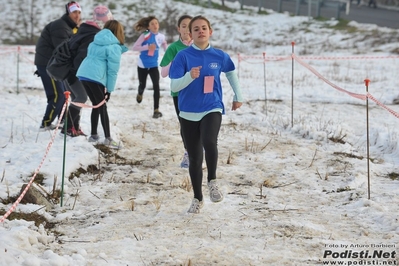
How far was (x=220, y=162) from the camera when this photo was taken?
23.2 feet

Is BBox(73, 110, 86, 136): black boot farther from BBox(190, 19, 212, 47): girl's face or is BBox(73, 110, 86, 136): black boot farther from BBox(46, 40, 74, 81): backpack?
BBox(190, 19, 212, 47): girl's face

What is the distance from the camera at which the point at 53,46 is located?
26.9 feet

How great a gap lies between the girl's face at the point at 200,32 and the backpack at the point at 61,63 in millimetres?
3037

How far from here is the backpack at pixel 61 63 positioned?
24.6ft

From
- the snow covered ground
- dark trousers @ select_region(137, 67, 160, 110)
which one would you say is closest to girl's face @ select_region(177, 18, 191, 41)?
the snow covered ground

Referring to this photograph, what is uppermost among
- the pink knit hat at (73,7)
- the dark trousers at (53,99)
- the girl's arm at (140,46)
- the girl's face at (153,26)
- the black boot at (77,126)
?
the pink knit hat at (73,7)

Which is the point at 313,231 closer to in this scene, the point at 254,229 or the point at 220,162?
the point at 254,229

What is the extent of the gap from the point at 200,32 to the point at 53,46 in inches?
154

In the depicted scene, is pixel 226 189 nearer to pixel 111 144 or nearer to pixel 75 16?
pixel 111 144

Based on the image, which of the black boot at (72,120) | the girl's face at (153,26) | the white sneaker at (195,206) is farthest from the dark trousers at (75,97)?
the white sneaker at (195,206)

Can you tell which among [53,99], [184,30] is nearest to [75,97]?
[53,99]

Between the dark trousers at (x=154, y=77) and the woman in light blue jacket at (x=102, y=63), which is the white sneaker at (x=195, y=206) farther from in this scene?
the dark trousers at (x=154, y=77)

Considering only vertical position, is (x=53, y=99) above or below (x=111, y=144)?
above

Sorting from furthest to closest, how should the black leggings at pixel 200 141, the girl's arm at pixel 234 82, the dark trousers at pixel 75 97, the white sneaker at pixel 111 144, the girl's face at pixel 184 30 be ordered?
1. the dark trousers at pixel 75 97
2. the white sneaker at pixel 111 144
3. the girl's face at pixel 184 30
4. the girl's arm at pixel 234 82
5. the black leggings at pixel 200 141
